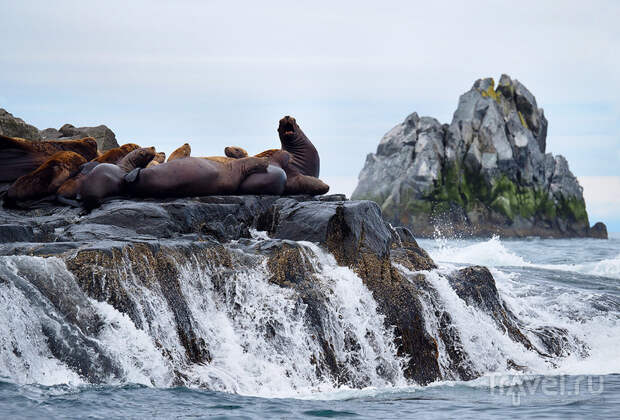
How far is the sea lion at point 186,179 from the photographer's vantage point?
35.7 ft

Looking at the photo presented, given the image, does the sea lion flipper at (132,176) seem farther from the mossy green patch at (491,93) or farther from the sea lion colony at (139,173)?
the mossy green patch at (491,93)

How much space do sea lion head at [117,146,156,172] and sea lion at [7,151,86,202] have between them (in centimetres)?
81

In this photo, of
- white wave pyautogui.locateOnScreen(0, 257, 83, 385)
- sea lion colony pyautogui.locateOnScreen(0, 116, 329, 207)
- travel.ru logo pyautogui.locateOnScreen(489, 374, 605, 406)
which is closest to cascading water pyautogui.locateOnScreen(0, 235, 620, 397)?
white wave pyautogui.locateOnScreen(0, 257, 83, 385)

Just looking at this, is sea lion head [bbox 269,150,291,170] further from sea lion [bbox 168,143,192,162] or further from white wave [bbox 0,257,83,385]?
white wave [bbox 0,257,83,385]

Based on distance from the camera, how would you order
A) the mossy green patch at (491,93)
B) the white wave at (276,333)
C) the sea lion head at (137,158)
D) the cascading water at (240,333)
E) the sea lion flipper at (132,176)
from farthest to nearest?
the mossy green patch at (491,93)
the sea lion head at (137,158)
the sea lion flipper at (132,176)
the white wave at (276,333)
the cascading water at (240,333)

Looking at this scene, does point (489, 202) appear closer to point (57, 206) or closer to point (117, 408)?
point (57, 206)

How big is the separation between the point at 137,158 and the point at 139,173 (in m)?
0.99

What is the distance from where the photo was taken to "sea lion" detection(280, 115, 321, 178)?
42.5 ft

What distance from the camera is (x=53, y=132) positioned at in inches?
703

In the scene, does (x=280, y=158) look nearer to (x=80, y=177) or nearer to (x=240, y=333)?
(x=80, y=177)

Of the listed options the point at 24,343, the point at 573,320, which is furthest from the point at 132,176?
the point at 573,320

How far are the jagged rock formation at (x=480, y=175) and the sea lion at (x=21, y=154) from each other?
2050 inches

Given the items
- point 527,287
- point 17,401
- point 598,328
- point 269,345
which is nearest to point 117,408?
point 17,401

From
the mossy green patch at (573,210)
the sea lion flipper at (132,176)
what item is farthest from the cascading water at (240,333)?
the mossy green patch at (573,210)
